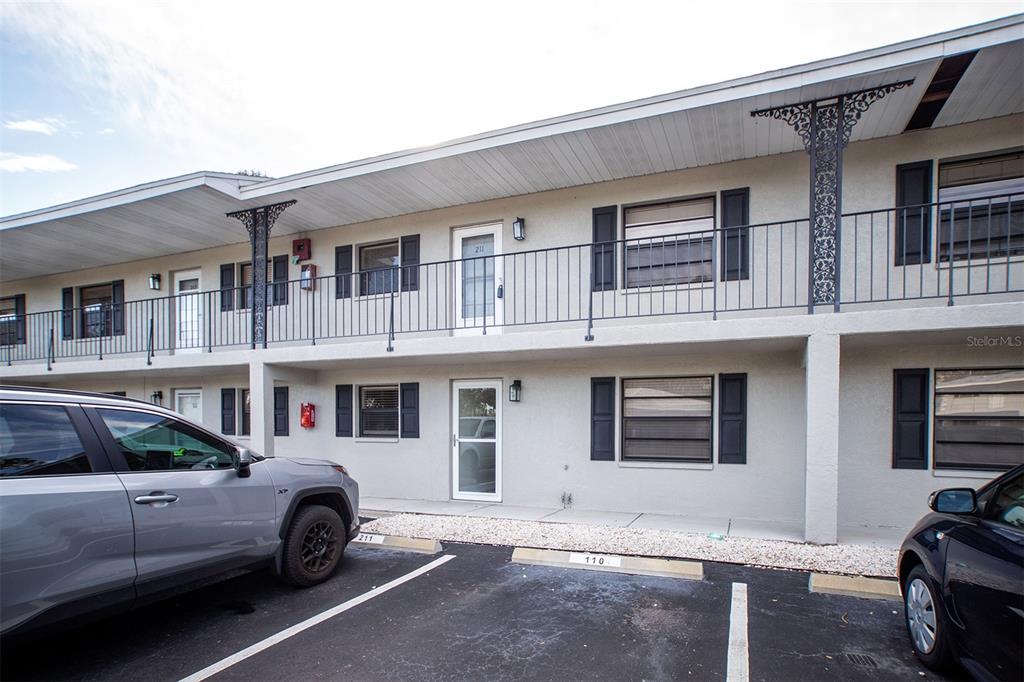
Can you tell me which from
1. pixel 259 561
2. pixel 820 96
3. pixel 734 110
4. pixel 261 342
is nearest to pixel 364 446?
pixel 261 342

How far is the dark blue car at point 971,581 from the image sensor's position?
8.39 feet

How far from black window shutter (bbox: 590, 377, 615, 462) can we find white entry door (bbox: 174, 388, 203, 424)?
8.63 meters

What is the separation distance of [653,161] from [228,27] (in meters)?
6.44

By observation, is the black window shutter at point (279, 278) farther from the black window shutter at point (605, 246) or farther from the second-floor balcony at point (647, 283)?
the black window shutter at point (605, 246)

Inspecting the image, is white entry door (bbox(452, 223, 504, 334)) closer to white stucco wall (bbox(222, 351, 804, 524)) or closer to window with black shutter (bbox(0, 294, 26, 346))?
white stucco wall (bbox(222, 351, 804, 524))

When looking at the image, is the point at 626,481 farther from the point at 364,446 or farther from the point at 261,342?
the point at 261,342

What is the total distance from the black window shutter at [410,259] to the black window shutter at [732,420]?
5276 mm

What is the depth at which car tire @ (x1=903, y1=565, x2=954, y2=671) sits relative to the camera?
10.7 ft

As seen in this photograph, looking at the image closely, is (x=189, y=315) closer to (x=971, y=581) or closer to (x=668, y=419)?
(x=668, y=419)

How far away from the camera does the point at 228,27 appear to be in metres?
8.19

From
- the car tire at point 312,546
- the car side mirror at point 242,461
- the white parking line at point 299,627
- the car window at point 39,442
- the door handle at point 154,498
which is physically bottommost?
the white parking line at point 299,627

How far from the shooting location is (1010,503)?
118 inches


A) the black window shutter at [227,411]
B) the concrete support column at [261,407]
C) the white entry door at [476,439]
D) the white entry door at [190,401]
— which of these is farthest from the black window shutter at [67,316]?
the white entry door at [476,439]

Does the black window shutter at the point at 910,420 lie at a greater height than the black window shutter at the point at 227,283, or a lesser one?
lesser
